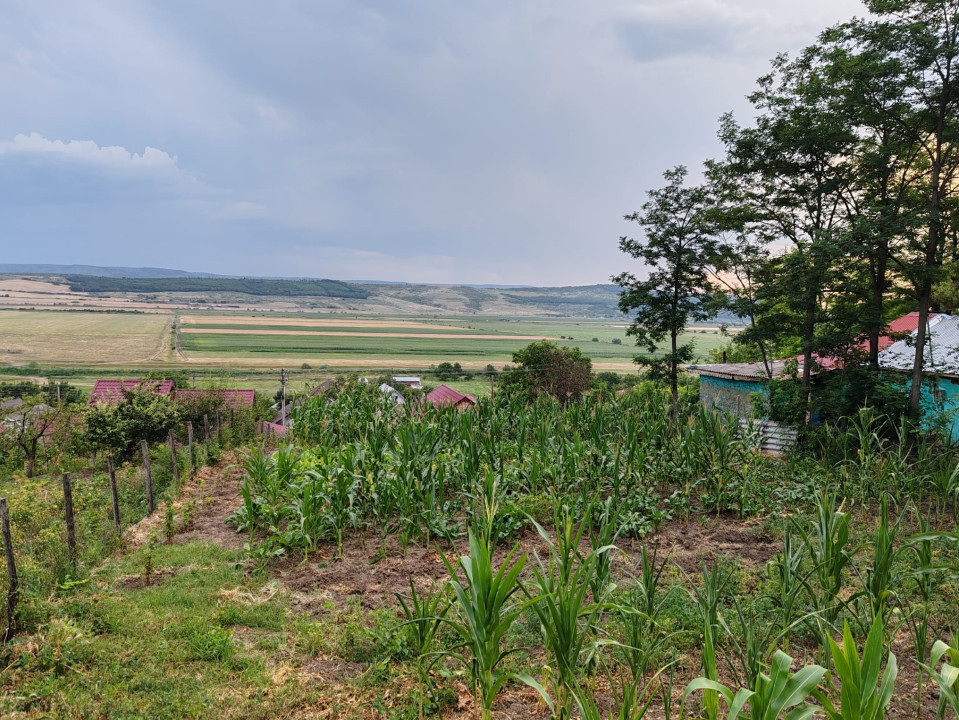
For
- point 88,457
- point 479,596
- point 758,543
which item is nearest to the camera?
point 479,596

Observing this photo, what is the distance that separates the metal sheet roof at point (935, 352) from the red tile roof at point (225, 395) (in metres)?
16.2

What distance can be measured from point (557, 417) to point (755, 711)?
25.3 ft

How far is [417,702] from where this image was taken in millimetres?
3416

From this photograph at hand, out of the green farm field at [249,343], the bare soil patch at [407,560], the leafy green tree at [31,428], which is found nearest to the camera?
the bare soil patch at [407,560]

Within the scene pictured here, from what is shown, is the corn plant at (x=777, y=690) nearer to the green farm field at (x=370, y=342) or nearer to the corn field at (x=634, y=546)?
the corn field at (x=634, y=546)

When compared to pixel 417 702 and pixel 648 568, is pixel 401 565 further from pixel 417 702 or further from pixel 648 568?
pixel 648 568

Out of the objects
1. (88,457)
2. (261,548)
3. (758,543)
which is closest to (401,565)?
(261,548)

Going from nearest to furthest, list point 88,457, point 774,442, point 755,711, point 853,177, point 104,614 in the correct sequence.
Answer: point 755,711, point 104,614, point 853,177, point 774,442, point 88,457

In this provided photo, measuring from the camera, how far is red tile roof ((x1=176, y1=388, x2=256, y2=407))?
17047mm

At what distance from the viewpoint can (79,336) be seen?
94750 mm

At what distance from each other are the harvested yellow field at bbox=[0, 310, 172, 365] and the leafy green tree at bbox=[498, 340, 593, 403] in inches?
2293

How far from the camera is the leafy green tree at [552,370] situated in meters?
35.5

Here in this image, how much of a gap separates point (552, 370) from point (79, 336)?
296 ft

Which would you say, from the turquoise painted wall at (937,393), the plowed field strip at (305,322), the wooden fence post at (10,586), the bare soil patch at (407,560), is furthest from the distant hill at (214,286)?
the turquoise painted wall at (937,393)
